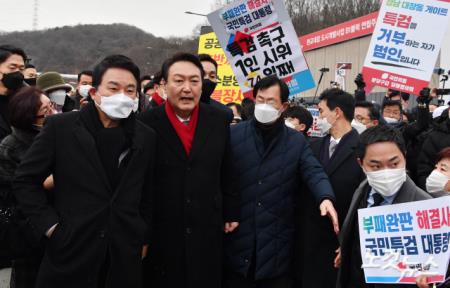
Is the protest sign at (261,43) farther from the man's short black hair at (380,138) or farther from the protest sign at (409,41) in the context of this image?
the man's short black hair at (380,138)

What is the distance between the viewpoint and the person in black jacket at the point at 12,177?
293cm

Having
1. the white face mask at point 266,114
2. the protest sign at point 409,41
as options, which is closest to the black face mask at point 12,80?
the white face mask at point 266,114

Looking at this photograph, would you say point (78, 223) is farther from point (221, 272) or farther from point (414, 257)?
point (414, 257)

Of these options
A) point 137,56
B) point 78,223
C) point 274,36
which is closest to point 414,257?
point 78,223

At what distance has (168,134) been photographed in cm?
324

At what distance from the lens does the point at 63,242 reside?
8.87 ft

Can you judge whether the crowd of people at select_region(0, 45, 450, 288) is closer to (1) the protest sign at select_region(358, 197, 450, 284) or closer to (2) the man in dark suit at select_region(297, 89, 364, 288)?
(2) the man in dark suit at select_region(297, 89, 364, 288)

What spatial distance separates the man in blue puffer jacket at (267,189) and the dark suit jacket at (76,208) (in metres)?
0.90

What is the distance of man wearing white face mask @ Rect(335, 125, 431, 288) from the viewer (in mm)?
2682

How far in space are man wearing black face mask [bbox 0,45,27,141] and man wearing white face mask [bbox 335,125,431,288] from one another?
274 centimetres

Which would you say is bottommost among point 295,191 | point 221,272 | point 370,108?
point 221,272

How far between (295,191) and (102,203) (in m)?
1.55

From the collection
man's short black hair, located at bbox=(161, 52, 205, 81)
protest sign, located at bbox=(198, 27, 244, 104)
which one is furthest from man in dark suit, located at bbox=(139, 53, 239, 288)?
protest sign, located at bbox=(198, 27, 244, 104)

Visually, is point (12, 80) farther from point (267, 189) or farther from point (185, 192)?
point (267, 189)
